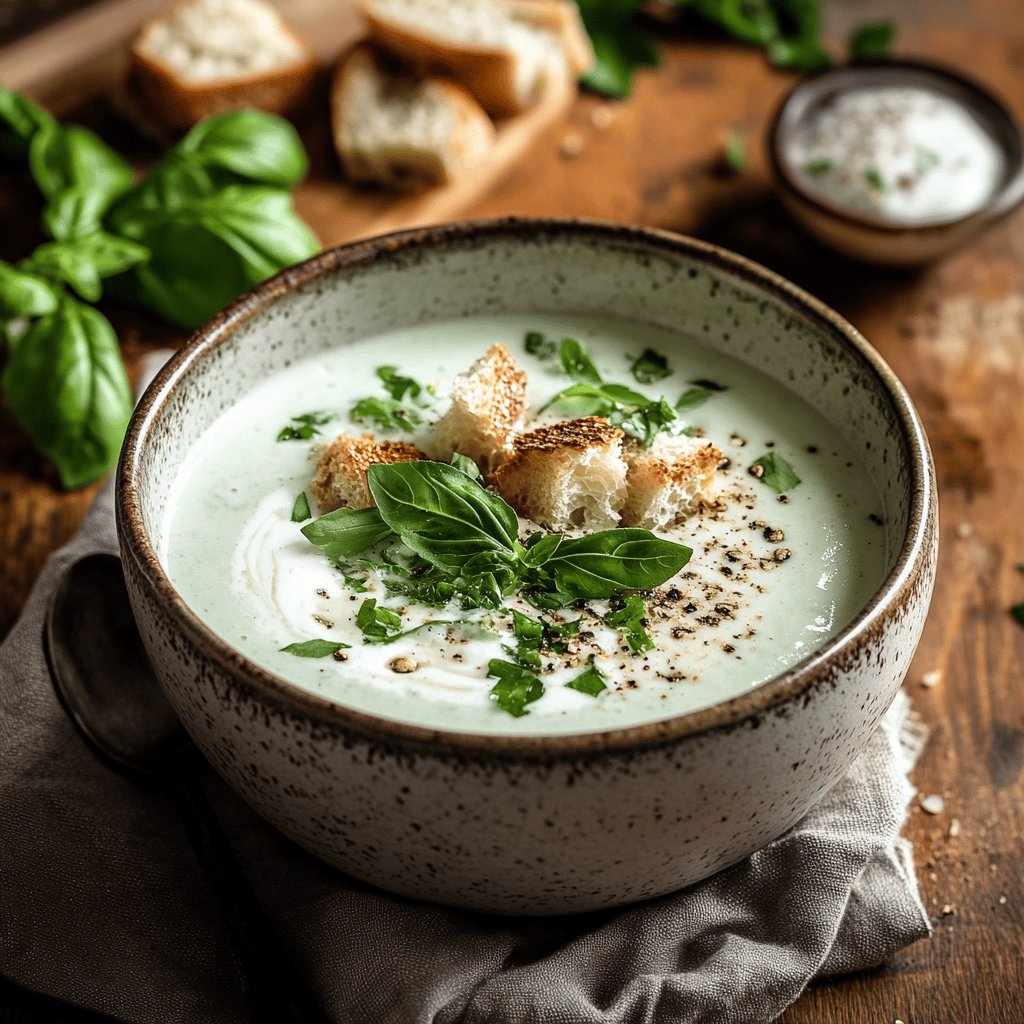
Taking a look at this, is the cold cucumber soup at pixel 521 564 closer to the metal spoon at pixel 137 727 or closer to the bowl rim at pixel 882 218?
the metal spoon at pixel 137 727

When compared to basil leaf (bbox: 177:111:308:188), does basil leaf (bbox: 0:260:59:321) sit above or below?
above

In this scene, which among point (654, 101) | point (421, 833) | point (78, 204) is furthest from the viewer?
point (654, 101)

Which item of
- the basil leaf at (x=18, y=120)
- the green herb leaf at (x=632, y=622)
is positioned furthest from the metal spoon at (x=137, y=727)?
the basil leaf at (x=18, y=120)

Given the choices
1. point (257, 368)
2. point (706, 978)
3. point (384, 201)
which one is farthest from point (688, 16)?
point (706, 978)

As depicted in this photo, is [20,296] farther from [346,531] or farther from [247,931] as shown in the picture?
[247,931]

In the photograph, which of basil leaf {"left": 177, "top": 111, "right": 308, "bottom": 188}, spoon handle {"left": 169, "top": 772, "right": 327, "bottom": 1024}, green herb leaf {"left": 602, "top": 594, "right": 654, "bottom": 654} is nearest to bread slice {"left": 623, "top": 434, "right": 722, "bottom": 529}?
green herb leaf {"left": 602, "top": 594, "right": 654, "bottom": 654}

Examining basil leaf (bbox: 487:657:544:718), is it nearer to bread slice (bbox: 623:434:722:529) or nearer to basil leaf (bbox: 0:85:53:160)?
bread slice (bbox: 623:434:722:529)

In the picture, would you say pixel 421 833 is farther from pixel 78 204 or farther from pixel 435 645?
pixel 78 204
